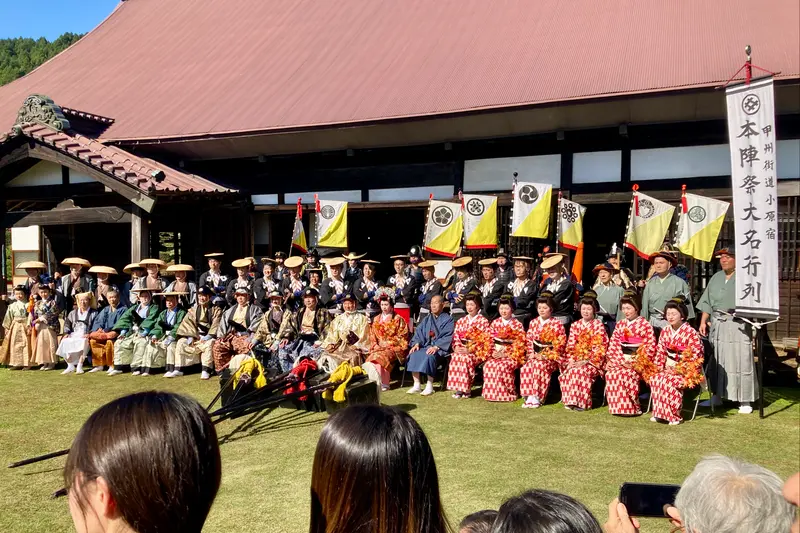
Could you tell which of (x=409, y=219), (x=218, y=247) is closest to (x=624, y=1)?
(x=409, y=219)

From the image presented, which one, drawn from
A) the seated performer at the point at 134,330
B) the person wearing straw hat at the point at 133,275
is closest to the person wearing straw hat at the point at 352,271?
the seated performer at the point at 134,330

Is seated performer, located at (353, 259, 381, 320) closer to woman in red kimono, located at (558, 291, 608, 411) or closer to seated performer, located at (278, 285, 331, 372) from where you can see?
seated performer, located at (278, 285, 331, 372)

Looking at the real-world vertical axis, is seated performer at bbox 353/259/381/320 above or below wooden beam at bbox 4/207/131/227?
below

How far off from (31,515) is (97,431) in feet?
11.8

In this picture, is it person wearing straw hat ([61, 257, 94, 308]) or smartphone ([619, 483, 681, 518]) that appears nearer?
smartphone ([619, 483, 681, 518])

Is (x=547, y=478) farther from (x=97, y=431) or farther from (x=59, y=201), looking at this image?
(x=59, y=201)

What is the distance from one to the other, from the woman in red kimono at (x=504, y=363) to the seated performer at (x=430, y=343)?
2.29ft

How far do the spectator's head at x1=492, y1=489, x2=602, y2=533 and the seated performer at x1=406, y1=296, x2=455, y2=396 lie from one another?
20.5ft

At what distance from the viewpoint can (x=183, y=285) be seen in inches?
404

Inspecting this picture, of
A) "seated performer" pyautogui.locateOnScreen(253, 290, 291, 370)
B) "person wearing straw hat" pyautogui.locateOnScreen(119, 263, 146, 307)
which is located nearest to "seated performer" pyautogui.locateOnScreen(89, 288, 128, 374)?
"person wearing straw hat" pyautogui.locateOnScreen(119, 263, 146, 307)

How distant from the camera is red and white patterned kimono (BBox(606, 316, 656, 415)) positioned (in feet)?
21.4

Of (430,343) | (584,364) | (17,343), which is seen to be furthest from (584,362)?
(17,343)

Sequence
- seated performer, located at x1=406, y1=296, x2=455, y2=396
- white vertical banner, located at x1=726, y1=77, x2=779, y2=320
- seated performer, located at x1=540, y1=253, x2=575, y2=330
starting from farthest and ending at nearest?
seated performer, located at x1=540, y1=253, x2=575, y2=330
seated performer, located at x1=406, y1=296, x2=455, y2=396
white vertical banner, located at x1=726, y1=77, x2=779, y2=320

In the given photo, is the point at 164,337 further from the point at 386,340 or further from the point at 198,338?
the point at 386,340
